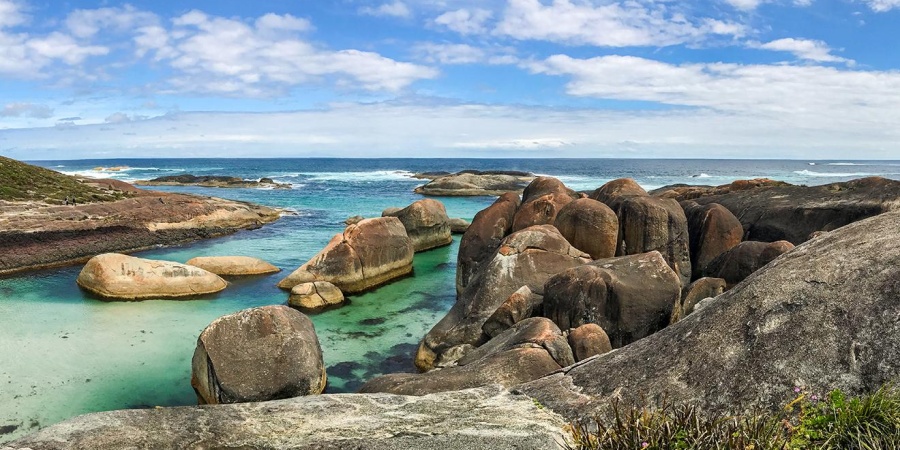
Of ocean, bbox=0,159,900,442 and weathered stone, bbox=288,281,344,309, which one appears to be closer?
ocean, bbox=0,159,900,442

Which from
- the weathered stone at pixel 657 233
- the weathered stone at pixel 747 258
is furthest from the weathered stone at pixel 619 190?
the weathered stone at pixel 747 258

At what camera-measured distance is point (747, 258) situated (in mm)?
14836

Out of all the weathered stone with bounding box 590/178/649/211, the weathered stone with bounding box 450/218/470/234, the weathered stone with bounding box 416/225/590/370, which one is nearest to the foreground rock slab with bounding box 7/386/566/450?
the weathered stone with bounding box 416/225/590/370

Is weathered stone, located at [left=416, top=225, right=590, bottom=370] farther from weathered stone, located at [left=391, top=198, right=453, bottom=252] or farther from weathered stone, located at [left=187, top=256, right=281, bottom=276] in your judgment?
weathered stone, located at [left=391, top=198, right=453, bottom=252]

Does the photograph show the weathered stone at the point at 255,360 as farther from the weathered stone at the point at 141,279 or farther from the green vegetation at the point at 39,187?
the green vegetation at the point at 39,187

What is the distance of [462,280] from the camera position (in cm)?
2142

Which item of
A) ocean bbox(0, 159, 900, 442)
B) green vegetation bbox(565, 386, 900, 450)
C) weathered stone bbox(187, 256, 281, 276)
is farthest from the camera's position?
weathered stone bbox(187, 256, 281, 276)

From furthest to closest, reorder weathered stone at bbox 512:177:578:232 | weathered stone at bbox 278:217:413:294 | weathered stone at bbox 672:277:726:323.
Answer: weathered stone at bbox 278:217:413:294
weathered stone at bbox 512:177:578:232
weathered stone at bbox 672:277:726:323

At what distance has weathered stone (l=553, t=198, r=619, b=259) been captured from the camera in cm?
1866

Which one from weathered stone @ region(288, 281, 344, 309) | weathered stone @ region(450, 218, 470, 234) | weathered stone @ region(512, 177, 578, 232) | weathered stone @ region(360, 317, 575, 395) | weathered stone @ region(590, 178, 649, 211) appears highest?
weathered stone @ region(590, 178, 649, 211)

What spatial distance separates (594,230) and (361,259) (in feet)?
30.6

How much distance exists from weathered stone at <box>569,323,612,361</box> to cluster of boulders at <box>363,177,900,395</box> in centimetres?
2

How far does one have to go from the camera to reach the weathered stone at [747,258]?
14496 mm

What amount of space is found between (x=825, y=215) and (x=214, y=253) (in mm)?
26607
